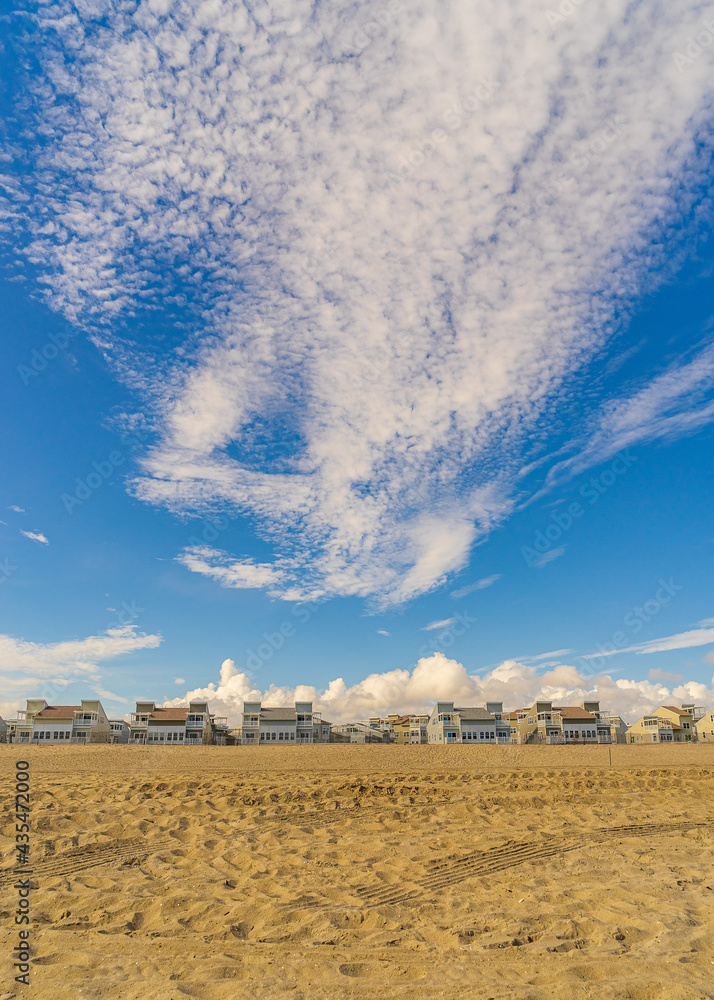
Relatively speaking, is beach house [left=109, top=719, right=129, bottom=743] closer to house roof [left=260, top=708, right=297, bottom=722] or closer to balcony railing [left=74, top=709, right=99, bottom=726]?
balcony railing [left=74, top=709, right=99, bottom=726]

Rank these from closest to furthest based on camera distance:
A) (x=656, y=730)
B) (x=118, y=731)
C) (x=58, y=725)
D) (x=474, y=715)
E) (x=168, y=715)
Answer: (x=58, y=725) → (x=168, y=715) → (x=474, y=715) → (x=118, y=731) → (x=656, y=730)

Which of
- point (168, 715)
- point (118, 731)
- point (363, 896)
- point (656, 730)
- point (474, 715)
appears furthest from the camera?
point (656, 730)

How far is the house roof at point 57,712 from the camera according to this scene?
63.2 metres

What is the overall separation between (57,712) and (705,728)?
8814 centimetres

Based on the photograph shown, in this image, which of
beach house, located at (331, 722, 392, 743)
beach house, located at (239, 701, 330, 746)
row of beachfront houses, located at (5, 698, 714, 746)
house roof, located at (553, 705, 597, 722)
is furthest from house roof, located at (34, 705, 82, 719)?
house roof, located at (553, 705, 597, 722)

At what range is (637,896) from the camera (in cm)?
744

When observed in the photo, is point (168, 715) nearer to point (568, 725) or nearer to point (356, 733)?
point (356, 733)

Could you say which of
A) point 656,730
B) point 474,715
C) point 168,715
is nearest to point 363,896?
point 474,715

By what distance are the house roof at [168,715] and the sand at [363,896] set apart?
59.6 meters

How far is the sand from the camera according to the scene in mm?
5301

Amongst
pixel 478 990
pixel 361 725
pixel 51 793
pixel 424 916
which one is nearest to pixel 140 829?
pixel 51 793

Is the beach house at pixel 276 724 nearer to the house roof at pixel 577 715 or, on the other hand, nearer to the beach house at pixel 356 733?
the beach house at pixel 356 733

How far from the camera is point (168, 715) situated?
229ft

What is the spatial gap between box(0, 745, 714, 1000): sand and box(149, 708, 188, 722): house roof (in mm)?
59609
